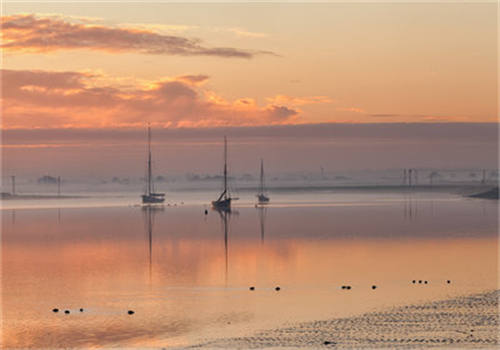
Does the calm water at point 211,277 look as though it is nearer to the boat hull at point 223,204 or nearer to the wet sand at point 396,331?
the wet sand at point 396,331

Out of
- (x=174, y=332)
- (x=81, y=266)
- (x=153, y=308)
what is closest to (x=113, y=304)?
(x=153, y=308)

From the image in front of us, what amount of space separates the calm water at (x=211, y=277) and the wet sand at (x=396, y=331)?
1.85 m

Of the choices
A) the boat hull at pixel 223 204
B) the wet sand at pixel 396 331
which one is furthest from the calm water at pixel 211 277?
the boat hull at pixel 223 204

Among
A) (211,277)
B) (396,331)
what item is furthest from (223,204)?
(396,331)

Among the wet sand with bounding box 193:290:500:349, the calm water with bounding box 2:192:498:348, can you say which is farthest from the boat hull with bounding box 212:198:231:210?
the wet sand with bounding box 193:290:500:349

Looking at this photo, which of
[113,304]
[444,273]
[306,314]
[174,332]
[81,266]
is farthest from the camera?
[81,266]

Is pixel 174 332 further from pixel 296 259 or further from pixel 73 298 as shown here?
pixel 296 259

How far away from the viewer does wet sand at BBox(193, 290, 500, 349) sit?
108 feet

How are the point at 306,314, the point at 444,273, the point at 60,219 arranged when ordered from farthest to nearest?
1. the point at 60,219
2. the point at 444,273
3. the point at 306,314

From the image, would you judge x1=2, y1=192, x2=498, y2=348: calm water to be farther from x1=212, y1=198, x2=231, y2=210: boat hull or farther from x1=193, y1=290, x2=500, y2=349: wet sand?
x1=212, y1=198, x2=231, y2=210: boat hull

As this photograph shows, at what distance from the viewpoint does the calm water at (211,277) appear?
3850 cm

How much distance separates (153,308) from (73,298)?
241 inches

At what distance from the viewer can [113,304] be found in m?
44.0

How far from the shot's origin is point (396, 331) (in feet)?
116
